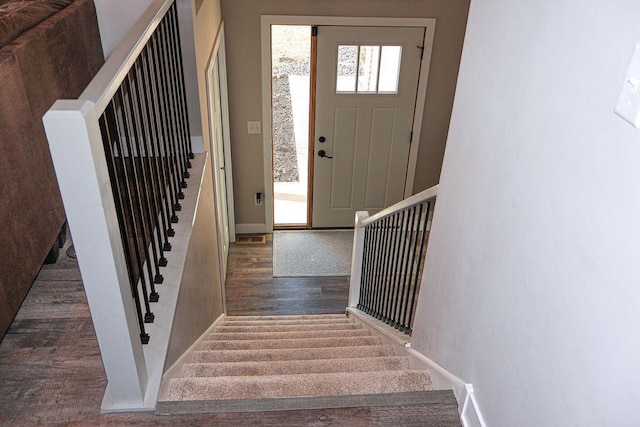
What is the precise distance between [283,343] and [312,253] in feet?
7.54

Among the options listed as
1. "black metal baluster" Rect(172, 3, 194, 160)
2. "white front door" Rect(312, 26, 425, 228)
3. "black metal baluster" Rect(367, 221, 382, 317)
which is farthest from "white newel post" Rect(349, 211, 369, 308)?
"white front door" Rect(312, 26, 425, 228)

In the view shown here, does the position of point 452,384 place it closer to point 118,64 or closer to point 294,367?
point 294,367

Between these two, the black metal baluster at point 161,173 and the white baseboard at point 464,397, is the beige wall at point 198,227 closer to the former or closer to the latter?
the black metal baluster at point 161,173

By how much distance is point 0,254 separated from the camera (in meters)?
1.77

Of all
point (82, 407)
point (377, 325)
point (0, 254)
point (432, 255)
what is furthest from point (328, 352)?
point (0, 254)

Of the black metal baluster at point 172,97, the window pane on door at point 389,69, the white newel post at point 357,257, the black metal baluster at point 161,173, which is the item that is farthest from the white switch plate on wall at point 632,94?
the window pane on door at point 389,69

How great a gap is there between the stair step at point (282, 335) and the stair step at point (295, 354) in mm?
502

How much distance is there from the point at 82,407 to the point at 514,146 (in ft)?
4.88

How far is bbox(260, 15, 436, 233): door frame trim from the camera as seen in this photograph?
14.2 feet

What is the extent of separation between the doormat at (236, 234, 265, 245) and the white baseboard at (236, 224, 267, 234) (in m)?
0.04

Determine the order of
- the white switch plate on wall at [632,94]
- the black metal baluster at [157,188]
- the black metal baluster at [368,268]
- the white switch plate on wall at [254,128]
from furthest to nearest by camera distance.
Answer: the white switch plate on wall at [254,128] → the black metal baluster at [368,268] → the black metal baluster at [157,188] → the white switch plate on wall at [632,94]

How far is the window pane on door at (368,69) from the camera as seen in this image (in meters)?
4.58

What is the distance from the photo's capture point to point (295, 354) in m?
2.53

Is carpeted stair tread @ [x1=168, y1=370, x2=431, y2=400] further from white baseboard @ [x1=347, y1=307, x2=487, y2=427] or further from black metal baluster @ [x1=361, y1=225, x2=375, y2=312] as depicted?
black metal baluster @ [x1=361, y1=225, x2=375, y2=312]
